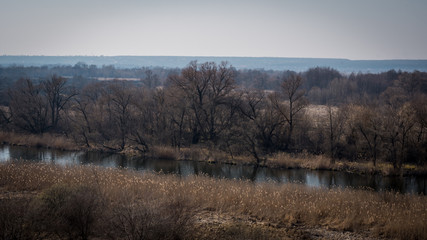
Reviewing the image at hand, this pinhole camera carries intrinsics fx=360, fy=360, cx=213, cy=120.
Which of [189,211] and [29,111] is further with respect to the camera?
[29,111]

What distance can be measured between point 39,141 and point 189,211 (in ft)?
99.9

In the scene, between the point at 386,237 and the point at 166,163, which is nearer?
the point at 386,237

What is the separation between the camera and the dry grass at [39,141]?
3553 centimetres

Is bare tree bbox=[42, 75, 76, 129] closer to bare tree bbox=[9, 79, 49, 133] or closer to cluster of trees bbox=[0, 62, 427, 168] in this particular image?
cluster of trees bbox=[0, 62, 427, 168]

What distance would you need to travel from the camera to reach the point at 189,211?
35.8 ft

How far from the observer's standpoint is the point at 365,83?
72000mm

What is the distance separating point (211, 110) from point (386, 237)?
26.4 metres

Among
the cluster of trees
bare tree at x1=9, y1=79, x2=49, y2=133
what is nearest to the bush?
the cluster of trees

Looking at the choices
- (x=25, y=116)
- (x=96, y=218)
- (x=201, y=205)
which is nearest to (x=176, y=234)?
(x=96, y=218)

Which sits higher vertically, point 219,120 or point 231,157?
point 219,120

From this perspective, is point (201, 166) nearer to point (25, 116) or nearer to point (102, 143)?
point (102, 143)

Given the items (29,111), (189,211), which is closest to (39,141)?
(29,111)

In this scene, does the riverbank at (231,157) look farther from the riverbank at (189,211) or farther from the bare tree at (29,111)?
the riverbank at (189,211)

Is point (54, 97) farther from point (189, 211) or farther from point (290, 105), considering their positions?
point (189, 211)
